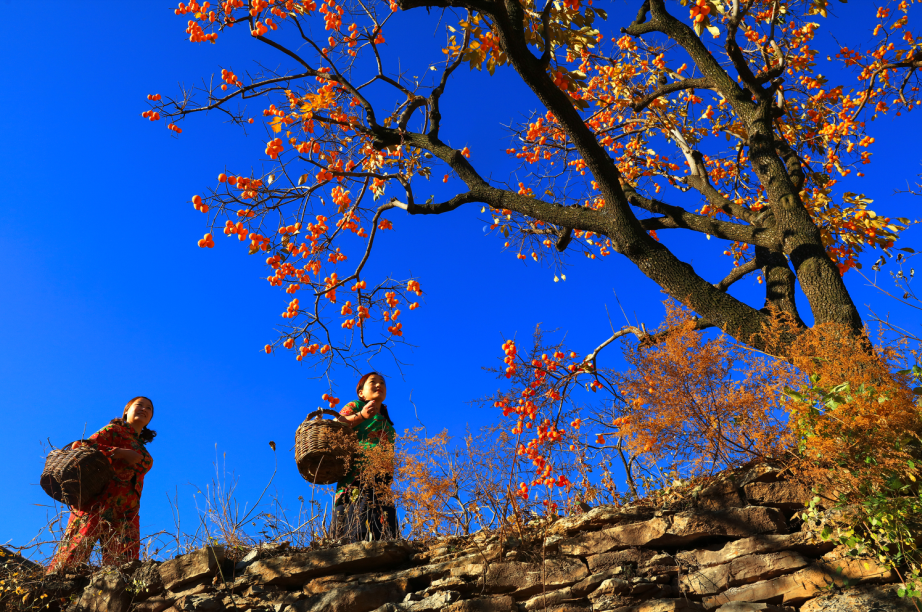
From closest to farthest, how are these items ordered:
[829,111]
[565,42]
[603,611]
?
1. [603,611]
2. [565,42]
3. [829,111]

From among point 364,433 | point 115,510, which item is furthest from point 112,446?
point 364,433

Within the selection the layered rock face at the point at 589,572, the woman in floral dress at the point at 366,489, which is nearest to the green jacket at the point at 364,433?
the woman in floral dress at the point at 366,489

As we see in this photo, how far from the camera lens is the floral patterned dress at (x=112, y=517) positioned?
3789mm

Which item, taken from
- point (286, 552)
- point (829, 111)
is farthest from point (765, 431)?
point (829, 111)

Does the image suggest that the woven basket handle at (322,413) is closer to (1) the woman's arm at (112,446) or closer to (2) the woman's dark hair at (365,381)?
(2) the woman's dark hair at (365,381)

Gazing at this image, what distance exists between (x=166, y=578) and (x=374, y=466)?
5.05ft

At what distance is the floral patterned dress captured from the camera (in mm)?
3789

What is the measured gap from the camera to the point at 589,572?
2811 mm

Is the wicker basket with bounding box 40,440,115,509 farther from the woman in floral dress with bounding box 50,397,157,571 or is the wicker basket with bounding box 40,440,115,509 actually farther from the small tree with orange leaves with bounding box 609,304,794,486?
the small tree with orange leaves with bounding box 609,304,794,486

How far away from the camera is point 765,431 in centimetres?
284

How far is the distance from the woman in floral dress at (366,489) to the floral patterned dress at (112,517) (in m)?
1.51

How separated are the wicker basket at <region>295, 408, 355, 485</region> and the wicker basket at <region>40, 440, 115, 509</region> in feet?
4.57

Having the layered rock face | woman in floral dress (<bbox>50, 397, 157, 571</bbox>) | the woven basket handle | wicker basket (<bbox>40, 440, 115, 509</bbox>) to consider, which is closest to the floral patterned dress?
woman in floral dress (<bbox>50, 397, 157, 571</bbox>)

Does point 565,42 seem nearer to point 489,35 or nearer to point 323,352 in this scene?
point 489,35
